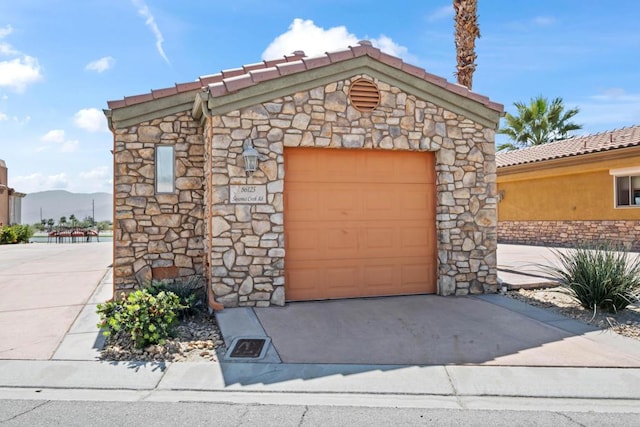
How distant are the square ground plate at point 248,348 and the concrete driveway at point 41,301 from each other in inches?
88.2

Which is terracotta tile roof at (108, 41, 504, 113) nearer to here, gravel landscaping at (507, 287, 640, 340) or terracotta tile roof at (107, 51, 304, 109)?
terracotta tile roof at (107, 51, 304, 109)

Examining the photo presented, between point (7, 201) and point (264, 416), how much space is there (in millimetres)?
33923

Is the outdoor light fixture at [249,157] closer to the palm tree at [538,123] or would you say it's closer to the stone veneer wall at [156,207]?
the stone veneer wall at [156,207]

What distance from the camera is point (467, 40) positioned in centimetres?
1160

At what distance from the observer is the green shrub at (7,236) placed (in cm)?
2530

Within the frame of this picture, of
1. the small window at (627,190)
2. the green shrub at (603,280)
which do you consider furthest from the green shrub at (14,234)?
the small window at (627,190)

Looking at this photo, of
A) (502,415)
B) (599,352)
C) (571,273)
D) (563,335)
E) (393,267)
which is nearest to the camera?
(502,415)

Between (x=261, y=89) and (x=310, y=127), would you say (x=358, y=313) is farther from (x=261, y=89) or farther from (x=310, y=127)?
(x=261, y=89)

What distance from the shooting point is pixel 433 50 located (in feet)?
40.7

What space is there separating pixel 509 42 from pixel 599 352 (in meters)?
10.4

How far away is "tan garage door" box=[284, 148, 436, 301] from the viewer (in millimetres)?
8164

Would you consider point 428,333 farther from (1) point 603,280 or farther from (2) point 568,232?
(2) point 568,232

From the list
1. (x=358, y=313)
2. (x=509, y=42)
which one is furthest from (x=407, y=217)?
(x=509, y=42)

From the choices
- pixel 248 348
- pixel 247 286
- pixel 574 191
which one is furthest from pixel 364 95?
pixel 574 191
